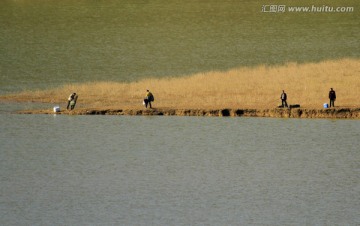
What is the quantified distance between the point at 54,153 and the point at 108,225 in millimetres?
18774

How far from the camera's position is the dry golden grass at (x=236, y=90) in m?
64.2

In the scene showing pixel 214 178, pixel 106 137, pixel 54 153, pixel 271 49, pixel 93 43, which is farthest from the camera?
pixel 93 43

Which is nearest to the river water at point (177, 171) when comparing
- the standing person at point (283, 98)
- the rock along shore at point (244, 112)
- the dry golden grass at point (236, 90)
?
the rock along shore at point (244, 112)

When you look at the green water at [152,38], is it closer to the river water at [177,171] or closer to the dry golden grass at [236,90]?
the dry golden grass at [236,90]

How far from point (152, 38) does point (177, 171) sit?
72.5 metres

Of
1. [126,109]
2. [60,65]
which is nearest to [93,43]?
[60,65]

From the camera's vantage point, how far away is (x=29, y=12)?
14362 centimetres

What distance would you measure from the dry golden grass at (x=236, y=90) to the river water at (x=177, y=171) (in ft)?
7.88

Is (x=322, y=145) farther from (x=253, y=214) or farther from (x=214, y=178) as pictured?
(x=253, y=214)

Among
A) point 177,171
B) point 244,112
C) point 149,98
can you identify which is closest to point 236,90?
point 244,112

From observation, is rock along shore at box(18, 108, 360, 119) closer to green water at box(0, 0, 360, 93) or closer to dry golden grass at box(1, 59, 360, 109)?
dry golden grass at box(1, 59, 360, 109)

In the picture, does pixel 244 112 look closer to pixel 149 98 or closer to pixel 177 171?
pixel 149 98

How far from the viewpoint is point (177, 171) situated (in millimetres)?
49156

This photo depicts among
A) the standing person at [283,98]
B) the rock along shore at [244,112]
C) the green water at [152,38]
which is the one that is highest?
the green water at [152,38]
